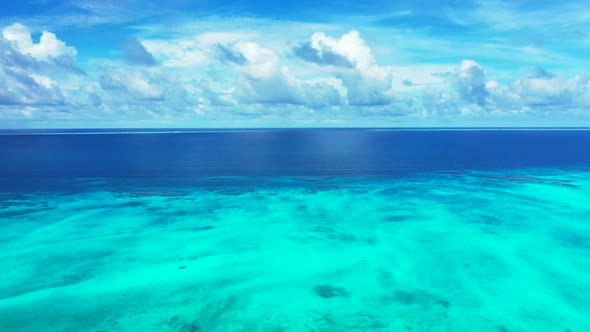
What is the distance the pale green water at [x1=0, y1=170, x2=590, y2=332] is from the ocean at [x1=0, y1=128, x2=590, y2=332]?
11 cm

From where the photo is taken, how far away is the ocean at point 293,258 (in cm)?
1944

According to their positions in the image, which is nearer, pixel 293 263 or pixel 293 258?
pixel 293 263

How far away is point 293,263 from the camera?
85.9ft

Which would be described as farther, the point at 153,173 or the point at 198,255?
the point at 153,173

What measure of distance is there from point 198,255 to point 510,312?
1822cm

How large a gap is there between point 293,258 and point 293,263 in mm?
839

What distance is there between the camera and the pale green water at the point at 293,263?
19.4 m

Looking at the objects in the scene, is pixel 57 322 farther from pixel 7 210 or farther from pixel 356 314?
pixel 7 210

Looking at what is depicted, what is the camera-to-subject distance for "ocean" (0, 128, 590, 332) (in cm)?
1944

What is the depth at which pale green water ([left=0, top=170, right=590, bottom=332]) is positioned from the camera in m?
19.4

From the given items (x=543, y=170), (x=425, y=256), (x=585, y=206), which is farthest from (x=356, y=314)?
(x=543, y=170)

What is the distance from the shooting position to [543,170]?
69250 mm

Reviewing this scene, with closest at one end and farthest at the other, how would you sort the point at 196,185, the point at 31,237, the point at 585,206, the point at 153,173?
the point at 31,237
the point at 585,206
the point at 196,185
the point at 153,173

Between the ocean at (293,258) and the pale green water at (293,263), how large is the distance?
4.1 inches
